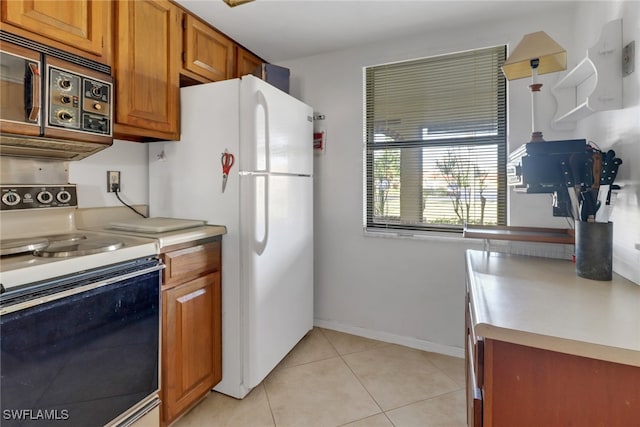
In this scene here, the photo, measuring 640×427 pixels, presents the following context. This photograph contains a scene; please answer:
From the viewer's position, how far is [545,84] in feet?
6.15

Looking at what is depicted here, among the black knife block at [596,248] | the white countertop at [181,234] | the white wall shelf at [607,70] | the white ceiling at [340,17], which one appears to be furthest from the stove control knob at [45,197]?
the white wall shelf at [607,70]

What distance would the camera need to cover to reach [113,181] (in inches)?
69.7

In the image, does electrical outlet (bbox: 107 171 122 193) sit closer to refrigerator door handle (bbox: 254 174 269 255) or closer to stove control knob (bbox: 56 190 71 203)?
stove control knob (bbox: 56 190 71 203)

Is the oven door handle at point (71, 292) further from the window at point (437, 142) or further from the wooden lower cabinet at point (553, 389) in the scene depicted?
the window at point (437, 142)

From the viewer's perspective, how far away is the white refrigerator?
5.44 ft

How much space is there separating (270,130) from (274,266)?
794 mm

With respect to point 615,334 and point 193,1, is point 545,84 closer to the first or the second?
point 615,334

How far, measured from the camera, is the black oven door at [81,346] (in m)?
0.92

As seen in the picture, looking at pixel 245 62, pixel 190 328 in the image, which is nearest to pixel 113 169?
pixel 190 328

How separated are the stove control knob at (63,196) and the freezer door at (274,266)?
85 cm

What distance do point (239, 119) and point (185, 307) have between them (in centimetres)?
100

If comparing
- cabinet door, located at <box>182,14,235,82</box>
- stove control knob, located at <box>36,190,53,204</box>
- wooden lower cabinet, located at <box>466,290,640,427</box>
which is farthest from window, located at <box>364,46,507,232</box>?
stove control knob, located at <box>36,190,53,204</box>

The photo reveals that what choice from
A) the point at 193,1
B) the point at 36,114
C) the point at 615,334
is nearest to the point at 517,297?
the point at 615,334

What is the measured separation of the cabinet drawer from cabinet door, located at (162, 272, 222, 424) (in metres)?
0.04
